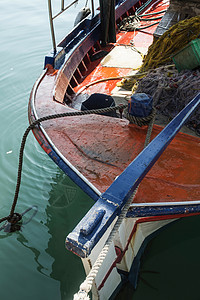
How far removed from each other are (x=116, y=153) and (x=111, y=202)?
1.04 meters

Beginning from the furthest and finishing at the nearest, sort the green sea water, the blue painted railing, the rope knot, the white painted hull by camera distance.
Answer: the rope knot → the green sea water → the white painted hull → the blue painted railing

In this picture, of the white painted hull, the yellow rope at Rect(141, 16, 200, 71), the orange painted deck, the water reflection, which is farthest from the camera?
the yellow rope at Rect(141, 16, 200, 71)

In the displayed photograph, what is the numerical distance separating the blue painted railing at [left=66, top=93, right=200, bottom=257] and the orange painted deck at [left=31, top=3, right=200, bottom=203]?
0.37 meters

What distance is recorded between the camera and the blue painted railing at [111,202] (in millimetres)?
1584

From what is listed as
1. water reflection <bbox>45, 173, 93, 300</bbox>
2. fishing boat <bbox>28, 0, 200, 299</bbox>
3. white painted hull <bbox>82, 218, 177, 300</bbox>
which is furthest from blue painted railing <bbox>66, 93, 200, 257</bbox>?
water reflection <bbox>45, 173, 93, 300</bbox>

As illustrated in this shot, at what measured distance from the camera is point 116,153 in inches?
112

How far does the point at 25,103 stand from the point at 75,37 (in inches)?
→ 67.4

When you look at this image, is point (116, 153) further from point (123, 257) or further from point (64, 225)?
point (64, 225)

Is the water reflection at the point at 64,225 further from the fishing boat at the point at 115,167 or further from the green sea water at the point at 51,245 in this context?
the fishing boat at the point at 115,167

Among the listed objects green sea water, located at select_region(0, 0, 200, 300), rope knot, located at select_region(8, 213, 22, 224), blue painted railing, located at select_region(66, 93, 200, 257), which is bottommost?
green sea water, located at select_region(0, 0, 200, 300)

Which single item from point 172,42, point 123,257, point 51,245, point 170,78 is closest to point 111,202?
point 123,257

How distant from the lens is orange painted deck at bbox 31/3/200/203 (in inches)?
98.0

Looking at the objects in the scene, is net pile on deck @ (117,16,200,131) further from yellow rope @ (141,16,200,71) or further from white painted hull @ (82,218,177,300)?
white painted hull @ (82,218,177,300)

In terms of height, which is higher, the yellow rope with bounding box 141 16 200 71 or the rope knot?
the yellow rope with bounding box 141 16 200 71
